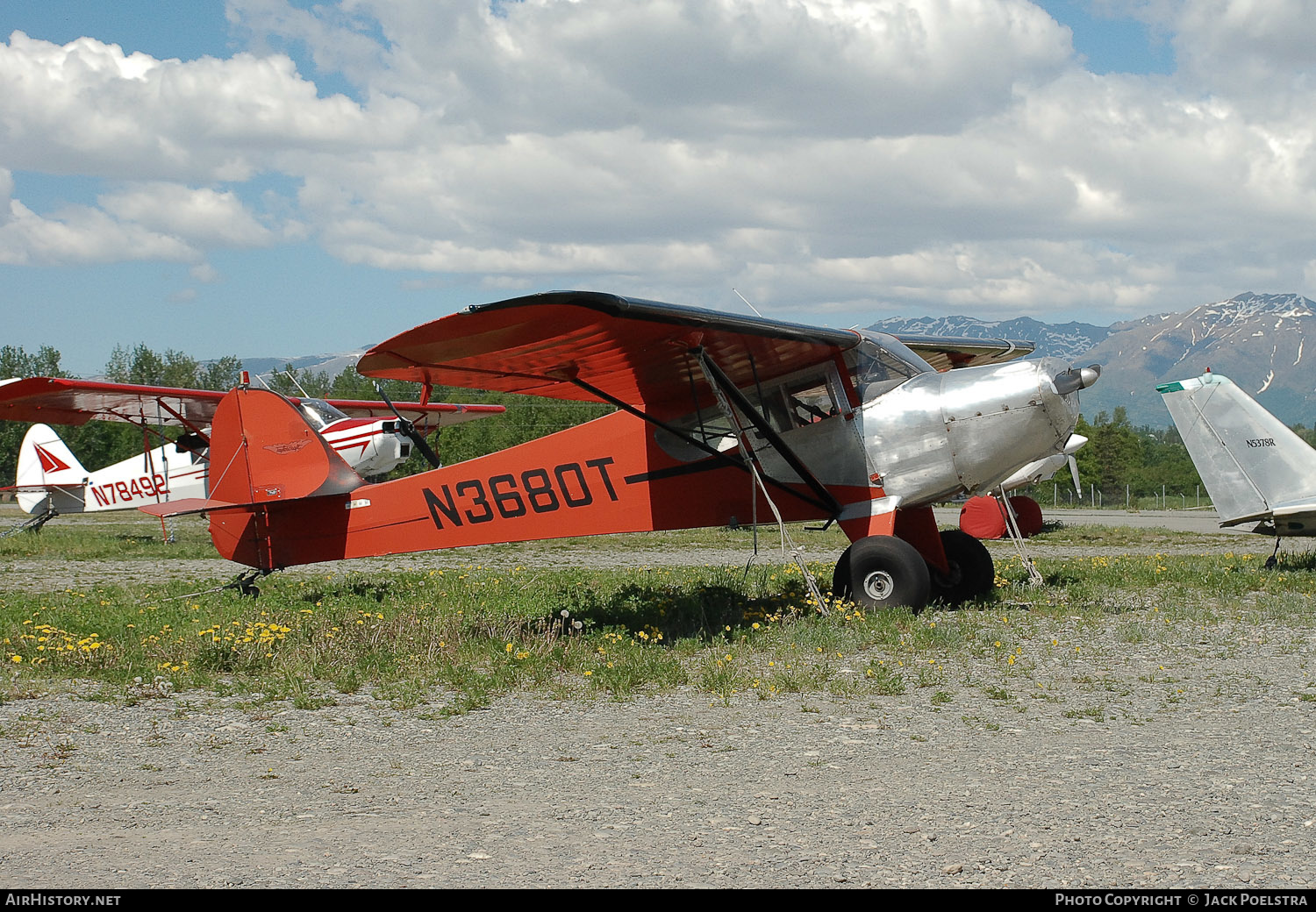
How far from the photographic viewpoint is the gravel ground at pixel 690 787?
3812 mm

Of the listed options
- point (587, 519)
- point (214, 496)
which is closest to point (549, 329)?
point (587, 519)

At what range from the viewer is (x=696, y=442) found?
1082 centimetres

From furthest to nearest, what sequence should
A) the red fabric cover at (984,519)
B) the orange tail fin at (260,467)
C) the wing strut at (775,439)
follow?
the red fabric cover at (984,519) → the orange tail fin at (260,467) → the wing strut at (775,439)

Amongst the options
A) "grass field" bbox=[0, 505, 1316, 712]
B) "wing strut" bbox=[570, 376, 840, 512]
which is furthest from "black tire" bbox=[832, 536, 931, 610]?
"wing strut" bbox=[570, 376, 840, 512]

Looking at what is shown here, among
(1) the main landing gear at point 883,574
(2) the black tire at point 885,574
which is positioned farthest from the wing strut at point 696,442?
(2) the black tire at point 885,574

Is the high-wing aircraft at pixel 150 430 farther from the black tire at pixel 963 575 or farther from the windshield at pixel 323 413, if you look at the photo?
the black tire at pixel 963 575

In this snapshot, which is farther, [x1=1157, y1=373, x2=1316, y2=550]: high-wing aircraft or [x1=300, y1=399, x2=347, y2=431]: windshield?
[x1=300, y1=399, x2=347, y2=431]: windshield

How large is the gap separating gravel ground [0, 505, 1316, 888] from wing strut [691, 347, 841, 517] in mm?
3219

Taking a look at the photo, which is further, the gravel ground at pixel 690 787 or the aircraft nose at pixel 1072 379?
the aircraft nose at pixel 1072 379

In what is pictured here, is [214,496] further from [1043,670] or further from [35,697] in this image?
[1043,670]

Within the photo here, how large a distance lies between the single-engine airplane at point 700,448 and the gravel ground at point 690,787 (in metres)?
2.89

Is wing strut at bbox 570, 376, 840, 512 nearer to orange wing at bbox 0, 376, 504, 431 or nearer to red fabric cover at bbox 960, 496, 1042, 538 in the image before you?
orange wing at bbox 0, 376, 504, 431

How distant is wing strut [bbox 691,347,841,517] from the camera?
32.8ft

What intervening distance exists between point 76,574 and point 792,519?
13.0 metres
